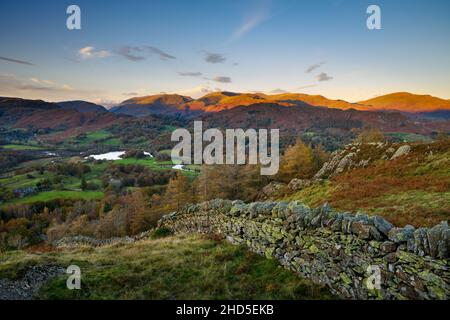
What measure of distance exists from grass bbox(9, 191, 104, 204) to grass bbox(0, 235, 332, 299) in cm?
9977

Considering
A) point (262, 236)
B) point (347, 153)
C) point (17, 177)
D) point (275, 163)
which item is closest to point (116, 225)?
point (275, 163)

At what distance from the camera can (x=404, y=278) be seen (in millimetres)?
6195

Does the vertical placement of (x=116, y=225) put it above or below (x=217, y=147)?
below

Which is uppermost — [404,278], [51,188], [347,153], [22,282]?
[347,153]

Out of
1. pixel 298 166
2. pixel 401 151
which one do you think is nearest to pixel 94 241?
pixel 298 166

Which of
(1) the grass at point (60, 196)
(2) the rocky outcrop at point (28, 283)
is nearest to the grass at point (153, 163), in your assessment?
(1) the grass at point (60, 196)

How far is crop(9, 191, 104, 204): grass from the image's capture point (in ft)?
334

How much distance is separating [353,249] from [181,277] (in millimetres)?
6367

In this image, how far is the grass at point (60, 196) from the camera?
10175 centimetres

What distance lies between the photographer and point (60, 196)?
104375mm
